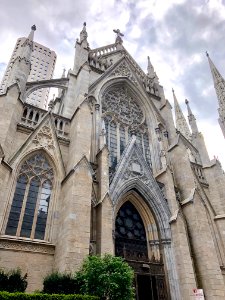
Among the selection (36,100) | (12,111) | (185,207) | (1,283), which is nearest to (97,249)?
(1,283)

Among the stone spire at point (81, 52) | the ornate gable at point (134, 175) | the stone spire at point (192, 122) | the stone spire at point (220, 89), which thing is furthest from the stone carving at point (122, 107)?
the stone spire at point (220, 89)

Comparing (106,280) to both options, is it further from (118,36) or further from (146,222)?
(118,36)

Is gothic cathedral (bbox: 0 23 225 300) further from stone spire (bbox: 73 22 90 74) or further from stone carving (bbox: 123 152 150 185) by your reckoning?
stone spire (bbox: 73 22 90 74)

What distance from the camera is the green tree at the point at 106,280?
8844 mm

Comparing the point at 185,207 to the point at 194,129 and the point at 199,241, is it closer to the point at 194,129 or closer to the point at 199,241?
the point at 199,241

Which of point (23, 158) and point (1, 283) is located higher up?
point (23, 158)

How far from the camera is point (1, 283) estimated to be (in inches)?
320

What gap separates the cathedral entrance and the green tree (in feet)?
13.0

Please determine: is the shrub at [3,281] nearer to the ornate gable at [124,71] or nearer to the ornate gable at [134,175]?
the ornate gable at [134,175]

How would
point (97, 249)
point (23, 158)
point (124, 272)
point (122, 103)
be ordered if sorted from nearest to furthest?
point (124, 272) < point (97, 249) < point (23, 158) < point (122, 103)

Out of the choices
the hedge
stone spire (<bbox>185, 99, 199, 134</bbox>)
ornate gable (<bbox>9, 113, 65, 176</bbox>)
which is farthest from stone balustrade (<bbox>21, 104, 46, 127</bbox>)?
stone spire (<bbox>185, 99, 199, 134</bbox>)

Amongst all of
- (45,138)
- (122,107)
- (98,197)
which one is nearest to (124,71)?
(122,107)

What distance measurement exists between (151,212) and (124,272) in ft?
22.3

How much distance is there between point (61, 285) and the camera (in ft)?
29.3
